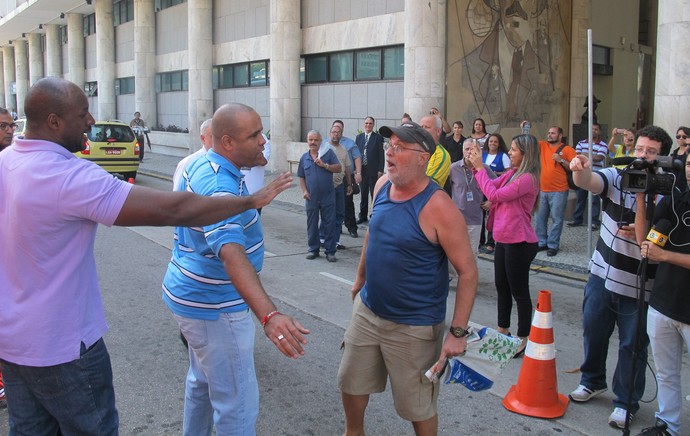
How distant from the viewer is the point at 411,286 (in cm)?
344

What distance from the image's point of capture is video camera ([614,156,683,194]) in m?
3.59

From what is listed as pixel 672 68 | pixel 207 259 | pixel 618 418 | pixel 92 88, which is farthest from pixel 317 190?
pixel 92 88

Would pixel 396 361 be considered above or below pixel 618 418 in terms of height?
above

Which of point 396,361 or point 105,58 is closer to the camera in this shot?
point 396,361

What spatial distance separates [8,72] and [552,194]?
56415mm

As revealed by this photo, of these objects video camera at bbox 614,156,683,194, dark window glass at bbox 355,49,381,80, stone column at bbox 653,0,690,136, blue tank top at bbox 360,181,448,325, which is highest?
dark window glass at bbox 355,49,381,80

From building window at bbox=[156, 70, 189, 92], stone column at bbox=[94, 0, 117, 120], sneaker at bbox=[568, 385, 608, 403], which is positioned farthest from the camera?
stone column at bbox=[94, 0, 117, 120]

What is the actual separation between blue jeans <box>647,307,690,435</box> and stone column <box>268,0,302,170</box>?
16745 millimetres

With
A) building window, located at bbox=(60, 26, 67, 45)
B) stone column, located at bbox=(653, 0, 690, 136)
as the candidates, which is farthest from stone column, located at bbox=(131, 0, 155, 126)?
stone column, located at bbox=(653, 0, 690, 136)

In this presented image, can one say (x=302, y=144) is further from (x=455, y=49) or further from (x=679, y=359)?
(x=679, y=359)

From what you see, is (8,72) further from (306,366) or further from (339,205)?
(306,366)

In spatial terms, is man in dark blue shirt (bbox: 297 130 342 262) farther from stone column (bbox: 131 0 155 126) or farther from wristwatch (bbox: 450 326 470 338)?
stone column (bbox: 131 0 155 126)

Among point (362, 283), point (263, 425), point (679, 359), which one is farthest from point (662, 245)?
point (263, 425)

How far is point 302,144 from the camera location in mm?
19234
